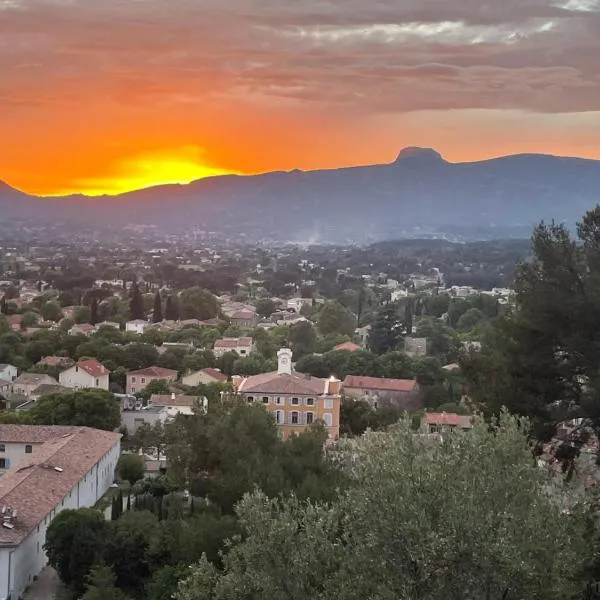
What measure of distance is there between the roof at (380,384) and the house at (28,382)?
1317cm

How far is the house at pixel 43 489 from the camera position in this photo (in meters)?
16.7

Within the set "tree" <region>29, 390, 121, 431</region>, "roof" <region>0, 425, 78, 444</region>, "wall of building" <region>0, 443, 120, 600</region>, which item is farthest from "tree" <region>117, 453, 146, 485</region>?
"tree" <region>29, 390, 121, 431</region>

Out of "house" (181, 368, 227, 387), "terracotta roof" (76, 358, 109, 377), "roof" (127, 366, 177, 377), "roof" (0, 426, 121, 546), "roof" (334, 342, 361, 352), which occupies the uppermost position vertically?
"roof" (0, 426, 121, 546)

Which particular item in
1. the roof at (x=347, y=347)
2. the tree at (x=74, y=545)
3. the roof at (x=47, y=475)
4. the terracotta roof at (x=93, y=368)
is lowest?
the roof at (x=347, y=347)

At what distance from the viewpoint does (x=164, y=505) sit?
2100 centimetres

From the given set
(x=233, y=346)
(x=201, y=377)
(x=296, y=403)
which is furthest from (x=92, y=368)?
(x=296, y=403)

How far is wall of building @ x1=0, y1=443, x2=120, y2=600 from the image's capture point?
16.3 m

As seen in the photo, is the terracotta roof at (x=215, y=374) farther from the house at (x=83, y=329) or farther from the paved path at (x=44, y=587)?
the paved path at (x=44, y=587)

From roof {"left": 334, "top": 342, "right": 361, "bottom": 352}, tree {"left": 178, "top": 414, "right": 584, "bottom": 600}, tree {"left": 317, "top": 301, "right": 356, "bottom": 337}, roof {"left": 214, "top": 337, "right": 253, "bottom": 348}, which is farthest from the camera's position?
tree {"left": 317, "top": 301, "right": 356, "bottom": 337}

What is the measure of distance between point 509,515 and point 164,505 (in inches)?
570

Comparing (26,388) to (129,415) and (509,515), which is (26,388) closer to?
(129,415)

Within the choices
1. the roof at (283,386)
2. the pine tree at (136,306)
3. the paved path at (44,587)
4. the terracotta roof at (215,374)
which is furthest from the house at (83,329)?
the paved path at (44,587)

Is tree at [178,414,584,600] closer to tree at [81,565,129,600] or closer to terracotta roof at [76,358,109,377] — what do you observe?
tree at [81,565,129,600]

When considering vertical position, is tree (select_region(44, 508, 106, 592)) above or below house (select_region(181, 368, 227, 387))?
above
